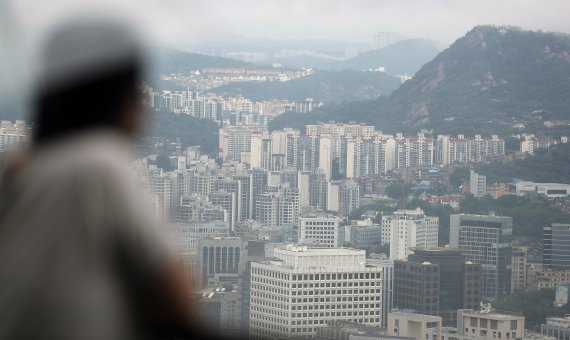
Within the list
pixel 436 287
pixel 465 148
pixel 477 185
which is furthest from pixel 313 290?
pixel 465 148

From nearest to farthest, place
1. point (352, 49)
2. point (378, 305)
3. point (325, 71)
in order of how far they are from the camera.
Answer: point (378, 305)
point (325, 71)
point (352, 49)

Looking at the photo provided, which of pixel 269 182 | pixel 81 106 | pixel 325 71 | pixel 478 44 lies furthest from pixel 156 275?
pixel 325 71

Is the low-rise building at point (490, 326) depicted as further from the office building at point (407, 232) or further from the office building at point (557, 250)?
the office building at point (407, 232)

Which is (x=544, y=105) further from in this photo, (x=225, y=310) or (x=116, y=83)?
(x=116, y=83)

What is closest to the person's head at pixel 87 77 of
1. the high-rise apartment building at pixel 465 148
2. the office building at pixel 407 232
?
the office building at pixel 407 232

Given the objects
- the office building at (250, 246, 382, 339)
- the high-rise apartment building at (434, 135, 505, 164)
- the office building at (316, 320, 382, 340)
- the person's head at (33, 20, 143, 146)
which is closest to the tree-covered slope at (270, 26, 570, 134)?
the high-rise apartment building at (434, 135, 505, 164)

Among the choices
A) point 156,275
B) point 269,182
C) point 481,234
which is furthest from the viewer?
point 269,182

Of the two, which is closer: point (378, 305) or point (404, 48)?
point (378, 305)
